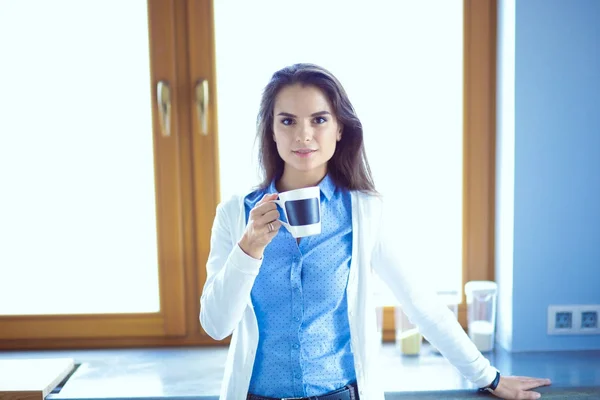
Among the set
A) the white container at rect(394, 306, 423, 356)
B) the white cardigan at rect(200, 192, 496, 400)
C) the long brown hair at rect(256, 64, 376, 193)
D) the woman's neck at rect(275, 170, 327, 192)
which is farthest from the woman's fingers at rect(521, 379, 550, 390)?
the woman's neck at rect(275, 170, 327, 192)

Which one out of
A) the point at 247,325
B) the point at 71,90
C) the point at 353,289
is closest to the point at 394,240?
the point at 353,289

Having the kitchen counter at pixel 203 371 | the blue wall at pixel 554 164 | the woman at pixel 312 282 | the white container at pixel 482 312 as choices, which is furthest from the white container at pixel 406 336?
the woman at pixel 312 282

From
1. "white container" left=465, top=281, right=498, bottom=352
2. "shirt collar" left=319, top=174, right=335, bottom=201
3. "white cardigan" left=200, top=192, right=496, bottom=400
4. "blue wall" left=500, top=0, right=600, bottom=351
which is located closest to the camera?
"white cardigan" left=200, top=192, right=496, bottom=400

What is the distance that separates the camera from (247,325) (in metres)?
1.29

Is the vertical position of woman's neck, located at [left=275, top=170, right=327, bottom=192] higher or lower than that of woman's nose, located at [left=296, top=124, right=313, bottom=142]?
lower

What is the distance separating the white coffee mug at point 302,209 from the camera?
1063 mm

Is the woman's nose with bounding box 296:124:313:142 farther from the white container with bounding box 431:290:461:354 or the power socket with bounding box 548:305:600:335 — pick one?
the power socket with bounding box 548:305:600:335

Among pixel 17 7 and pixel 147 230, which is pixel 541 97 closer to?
pixel 147 230

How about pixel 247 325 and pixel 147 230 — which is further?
pixel 147 230

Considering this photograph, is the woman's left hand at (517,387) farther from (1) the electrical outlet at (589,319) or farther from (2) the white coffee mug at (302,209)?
(2) the white coffee mug at (302,209)

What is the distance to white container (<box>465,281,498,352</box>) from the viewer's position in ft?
5.69

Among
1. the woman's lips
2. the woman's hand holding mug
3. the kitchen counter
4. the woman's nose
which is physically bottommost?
the kitchen counter

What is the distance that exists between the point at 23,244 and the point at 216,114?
0.74 meters

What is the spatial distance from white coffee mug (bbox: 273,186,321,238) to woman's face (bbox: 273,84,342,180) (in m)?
0.19
